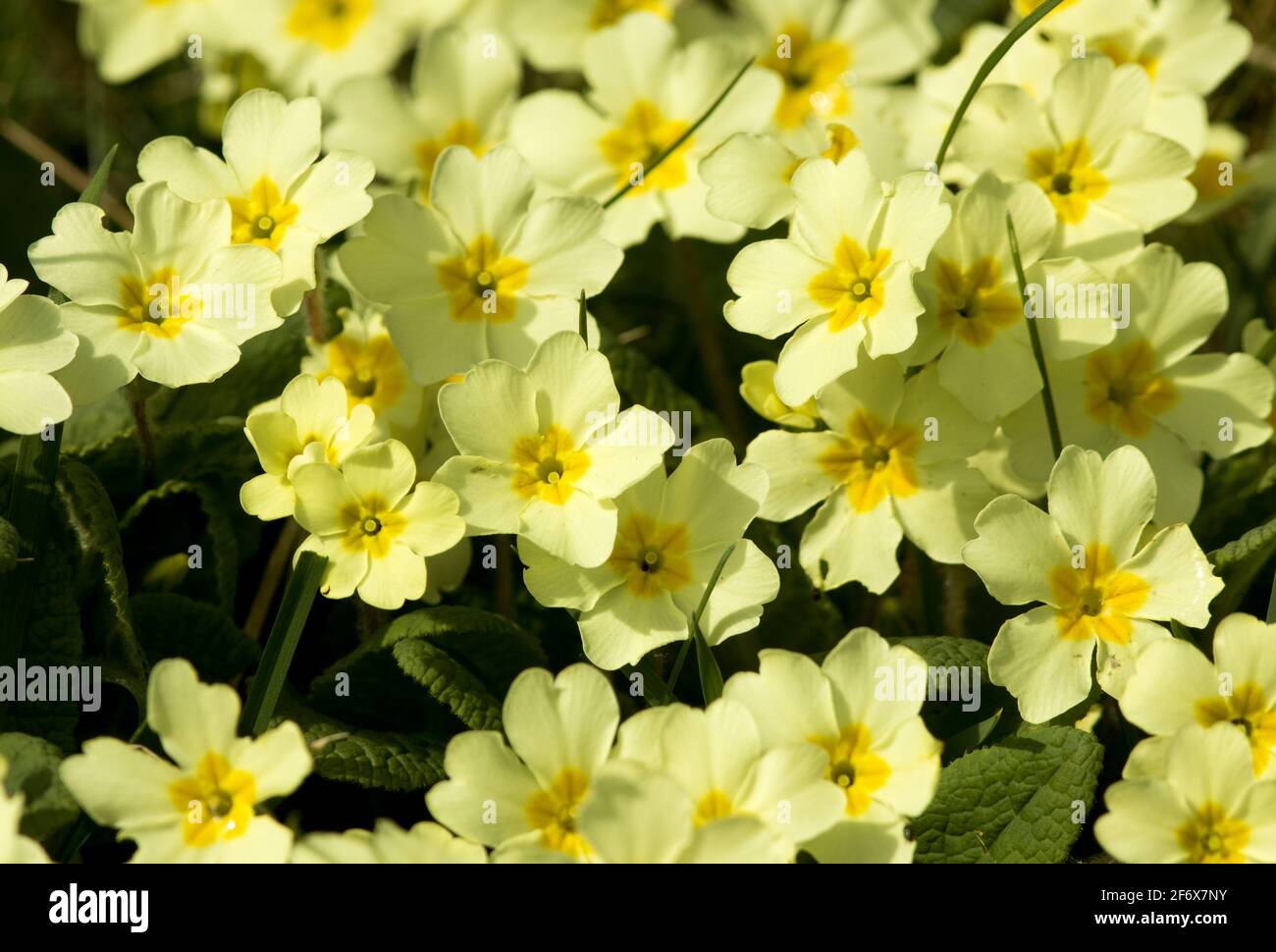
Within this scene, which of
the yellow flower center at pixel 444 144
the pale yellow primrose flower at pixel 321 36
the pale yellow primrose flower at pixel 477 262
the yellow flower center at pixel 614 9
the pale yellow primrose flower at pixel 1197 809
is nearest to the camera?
the pale yellow primrose flower at pixel 1197 809

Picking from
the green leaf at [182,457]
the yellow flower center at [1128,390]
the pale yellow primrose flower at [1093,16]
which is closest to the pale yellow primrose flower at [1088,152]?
the yellow flower center at [1128,390]

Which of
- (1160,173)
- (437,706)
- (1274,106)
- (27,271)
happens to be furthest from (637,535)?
(1274,106)

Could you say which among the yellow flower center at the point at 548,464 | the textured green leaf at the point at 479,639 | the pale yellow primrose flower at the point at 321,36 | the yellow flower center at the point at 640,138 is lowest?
the textured green leaf at the point at 479,639

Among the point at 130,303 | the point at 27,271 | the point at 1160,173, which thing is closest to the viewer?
the point at 130,303

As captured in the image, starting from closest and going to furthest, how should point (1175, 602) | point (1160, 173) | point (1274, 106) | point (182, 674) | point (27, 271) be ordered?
point (182, 674), point (1175, 602), point (1160, 173), point (27, 271), point (1274, 106)

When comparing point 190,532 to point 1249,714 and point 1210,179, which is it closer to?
point 1249,714

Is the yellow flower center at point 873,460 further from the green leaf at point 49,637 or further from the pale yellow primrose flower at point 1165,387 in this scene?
the green leaf at point 49,637
